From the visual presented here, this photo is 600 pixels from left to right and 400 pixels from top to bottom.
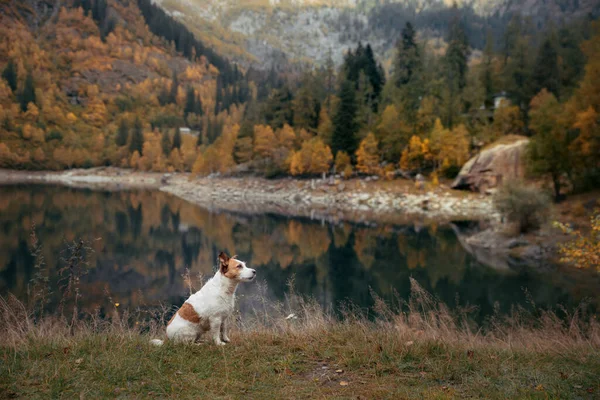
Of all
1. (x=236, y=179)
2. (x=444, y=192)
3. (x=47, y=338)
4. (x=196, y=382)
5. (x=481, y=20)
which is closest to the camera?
(x=196, y=382)

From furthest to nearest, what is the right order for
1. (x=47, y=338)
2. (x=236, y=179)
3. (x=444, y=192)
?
(x=236, y=179)
(x=444, y=192)
(x=47, y=338)

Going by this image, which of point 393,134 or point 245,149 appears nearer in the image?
point 393,134

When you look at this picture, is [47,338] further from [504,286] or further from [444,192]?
[444,192]

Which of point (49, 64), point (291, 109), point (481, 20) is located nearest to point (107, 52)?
point (49, 64)

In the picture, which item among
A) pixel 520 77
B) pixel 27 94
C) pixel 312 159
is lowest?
pixel 312 159

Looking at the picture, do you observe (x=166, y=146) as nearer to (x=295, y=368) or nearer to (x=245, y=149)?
(x=245, y=149)

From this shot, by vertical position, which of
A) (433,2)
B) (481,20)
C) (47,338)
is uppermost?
(433,2)

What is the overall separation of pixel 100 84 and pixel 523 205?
151 meters

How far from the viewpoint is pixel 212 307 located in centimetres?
481

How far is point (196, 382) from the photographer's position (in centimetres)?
389

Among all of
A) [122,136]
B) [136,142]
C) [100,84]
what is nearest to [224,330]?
[136,142]

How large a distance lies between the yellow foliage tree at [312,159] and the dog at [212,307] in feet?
160

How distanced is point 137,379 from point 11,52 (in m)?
166

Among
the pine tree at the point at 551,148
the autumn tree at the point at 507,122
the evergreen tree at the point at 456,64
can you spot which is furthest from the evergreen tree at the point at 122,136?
the pine tree at the point at 551,148
